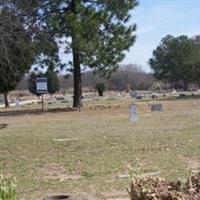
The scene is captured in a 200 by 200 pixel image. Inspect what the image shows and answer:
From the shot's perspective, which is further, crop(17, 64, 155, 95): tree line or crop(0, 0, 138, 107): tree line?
crop(17, 64, 155, 95): tree line

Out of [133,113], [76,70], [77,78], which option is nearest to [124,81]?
[77,78]

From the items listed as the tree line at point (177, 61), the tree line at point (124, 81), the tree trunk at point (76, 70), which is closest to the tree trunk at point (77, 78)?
→ the tree trunk at point (76, 70)

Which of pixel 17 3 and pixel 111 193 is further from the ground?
pixel 17 3

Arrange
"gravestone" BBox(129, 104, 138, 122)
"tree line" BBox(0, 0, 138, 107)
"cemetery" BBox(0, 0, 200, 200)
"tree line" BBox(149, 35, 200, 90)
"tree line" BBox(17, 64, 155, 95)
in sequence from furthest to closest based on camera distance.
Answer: "tree line" BBox(17, 64, 155, 95), "tree line" BBox(149, 35, 200, 90), "tree line" BBox(0, 0, 138, 107), "gravestone" BBox(129, 104, 138, 122), "cemetery" BBox(0, 0, 200, 200)

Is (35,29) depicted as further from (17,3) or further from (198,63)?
(198,63)

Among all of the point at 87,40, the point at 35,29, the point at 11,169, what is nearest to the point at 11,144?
the point at 11,169

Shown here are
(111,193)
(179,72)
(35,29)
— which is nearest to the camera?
(111,193)

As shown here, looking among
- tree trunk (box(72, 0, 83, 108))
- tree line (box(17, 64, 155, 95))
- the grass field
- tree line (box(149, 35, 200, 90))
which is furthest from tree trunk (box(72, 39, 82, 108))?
tree line (box(17, 64, 155, 95))

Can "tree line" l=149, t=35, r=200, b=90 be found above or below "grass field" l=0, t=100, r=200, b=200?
above

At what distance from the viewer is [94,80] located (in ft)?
429

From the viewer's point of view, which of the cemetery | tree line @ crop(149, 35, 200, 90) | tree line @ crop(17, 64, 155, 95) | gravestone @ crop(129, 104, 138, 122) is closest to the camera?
the cemetery

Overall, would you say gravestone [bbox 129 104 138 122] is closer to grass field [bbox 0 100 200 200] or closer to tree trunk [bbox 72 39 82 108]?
grass field [bbox 0 100 200 200]

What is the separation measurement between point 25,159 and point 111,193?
5012 millimetres

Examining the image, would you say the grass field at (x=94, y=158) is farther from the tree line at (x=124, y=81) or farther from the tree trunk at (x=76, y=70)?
the tree line at (x=124, y=81)
